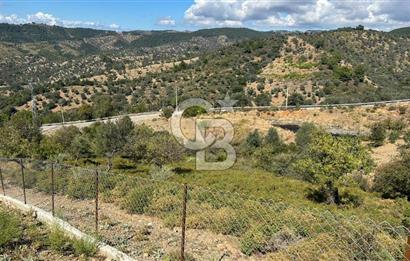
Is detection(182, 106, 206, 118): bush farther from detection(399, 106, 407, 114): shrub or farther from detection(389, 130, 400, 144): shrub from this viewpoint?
detection(399, 106, 407, 114): shrub

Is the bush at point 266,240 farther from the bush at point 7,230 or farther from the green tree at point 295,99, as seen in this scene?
the green tree at point 295,99

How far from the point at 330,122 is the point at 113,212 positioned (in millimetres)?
37744

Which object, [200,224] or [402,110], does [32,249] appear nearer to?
[200,224]

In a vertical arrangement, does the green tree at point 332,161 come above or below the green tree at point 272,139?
above

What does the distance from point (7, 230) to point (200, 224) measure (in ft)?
13.5

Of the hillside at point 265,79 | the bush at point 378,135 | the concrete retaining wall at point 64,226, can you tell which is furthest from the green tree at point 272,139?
the concrete retaining wall at point 64,226

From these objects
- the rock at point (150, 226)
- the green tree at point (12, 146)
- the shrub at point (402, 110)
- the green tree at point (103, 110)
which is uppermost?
the rock at point (150, 226)

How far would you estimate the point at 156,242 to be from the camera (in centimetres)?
862

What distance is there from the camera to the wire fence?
7.18 metres

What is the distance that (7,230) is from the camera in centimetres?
794

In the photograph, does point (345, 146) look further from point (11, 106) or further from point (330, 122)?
point (11, 106)

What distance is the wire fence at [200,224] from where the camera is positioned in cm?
718

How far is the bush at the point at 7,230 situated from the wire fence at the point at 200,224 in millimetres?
1395

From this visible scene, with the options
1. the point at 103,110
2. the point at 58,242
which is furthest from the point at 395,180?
the point at 103,110
